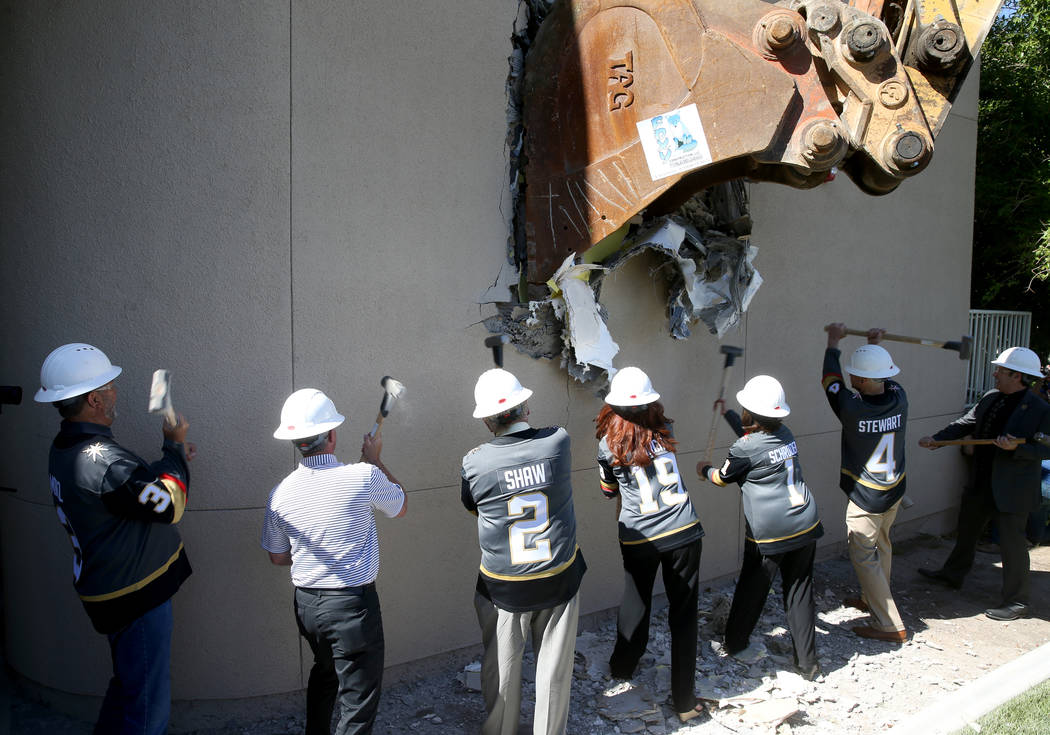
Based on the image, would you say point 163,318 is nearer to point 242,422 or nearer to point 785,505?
point 242,422

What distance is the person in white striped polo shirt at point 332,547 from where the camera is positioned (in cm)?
287

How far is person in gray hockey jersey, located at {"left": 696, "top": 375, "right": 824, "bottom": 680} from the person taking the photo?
4094 mm

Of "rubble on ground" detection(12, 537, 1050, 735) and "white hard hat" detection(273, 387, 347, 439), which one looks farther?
"rubble on ground" detection(12, 537, 1050, 735)

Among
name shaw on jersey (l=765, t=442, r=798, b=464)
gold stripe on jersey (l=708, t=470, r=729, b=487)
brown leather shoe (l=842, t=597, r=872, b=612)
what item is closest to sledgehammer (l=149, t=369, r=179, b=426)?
gold stripe on jersey (l=708, t=470, r=729, b=487)

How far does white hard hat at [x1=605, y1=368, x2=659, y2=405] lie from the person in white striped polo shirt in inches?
56.1

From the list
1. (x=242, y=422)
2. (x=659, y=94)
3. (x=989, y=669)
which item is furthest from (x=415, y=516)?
(x=989, y=669)

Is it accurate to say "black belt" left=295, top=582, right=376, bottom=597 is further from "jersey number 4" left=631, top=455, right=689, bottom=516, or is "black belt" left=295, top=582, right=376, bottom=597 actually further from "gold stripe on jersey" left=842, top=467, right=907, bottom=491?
"gold stripe on jersey" left=842, top=467, right=907, bottom=491

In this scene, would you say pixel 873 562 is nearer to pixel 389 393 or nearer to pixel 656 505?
pixel 656 505

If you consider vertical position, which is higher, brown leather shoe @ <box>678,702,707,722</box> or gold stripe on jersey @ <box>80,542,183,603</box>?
gold stripe on jersey @ <box>80,542,183,603</box>

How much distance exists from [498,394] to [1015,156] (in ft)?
31.2

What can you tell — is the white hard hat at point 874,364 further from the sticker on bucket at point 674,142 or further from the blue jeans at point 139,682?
the blue jeans at point 139,682

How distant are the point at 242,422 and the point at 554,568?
1683mm

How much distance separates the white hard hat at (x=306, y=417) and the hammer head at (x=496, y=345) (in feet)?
4.30

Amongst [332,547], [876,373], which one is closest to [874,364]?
[876,373]
